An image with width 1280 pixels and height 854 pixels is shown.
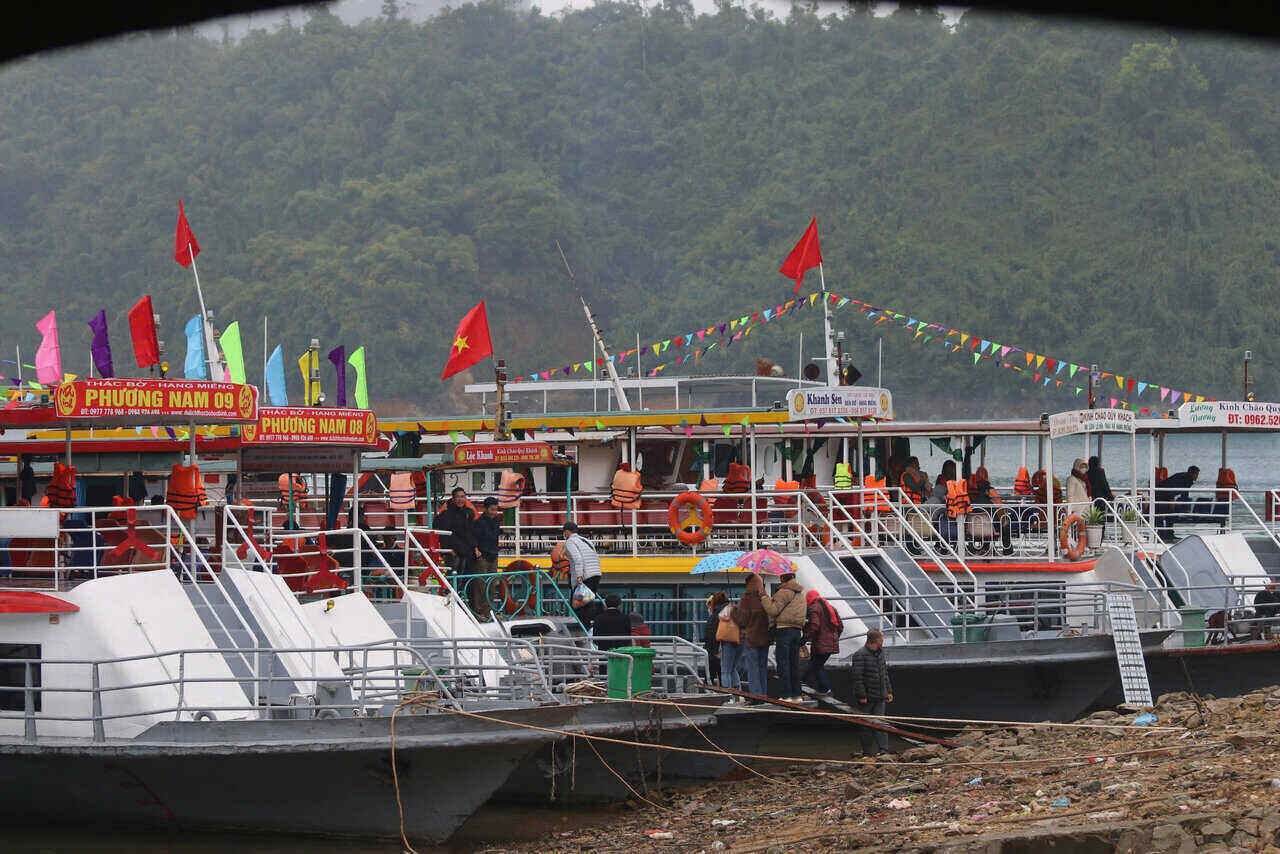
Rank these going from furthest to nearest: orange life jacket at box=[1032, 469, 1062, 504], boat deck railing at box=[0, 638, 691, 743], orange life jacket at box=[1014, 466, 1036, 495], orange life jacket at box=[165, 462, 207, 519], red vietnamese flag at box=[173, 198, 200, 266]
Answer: orange life jacket at box=[1014, 466, 1036, 495], orange life jacket at box=[1032, 469, 1062, 504], red vietnamese flag at box=[173, 198, 200, 266], orange life jacket at box=[165, 462, 207, 519], boat deck railing at box=[0, 638, 691, 743]

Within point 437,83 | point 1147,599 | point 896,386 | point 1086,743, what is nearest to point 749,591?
point 1086,743

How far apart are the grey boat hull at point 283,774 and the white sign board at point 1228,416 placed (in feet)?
45.8

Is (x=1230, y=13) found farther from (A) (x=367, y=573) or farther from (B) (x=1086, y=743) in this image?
(A) (x=367, y=573)

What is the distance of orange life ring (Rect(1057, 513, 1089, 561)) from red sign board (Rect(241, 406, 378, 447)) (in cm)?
920

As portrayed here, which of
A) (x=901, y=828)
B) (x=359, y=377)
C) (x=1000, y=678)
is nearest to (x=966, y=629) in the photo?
(x=1000, y=678)

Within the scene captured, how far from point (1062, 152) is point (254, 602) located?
268 ft

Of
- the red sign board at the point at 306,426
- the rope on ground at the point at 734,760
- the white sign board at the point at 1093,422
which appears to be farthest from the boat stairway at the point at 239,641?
the white sign board at the point at 1093,422

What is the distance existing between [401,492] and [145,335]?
17.8 feet

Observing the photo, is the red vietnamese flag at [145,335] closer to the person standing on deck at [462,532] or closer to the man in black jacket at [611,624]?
the person standing on deck at [462,532]

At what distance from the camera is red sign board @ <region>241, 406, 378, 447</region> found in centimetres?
1700

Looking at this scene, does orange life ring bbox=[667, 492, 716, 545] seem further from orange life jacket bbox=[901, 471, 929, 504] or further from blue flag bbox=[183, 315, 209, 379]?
blue flag bbox=[183, 315, 209, 379]

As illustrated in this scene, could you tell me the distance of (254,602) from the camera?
48.6 feet

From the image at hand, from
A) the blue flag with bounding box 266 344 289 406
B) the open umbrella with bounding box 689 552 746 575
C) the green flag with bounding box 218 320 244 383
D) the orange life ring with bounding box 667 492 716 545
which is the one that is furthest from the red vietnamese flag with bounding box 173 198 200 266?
the green flag with bounding box 218 320 244 383

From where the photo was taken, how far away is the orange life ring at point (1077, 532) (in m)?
21.0
